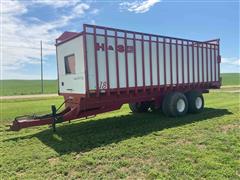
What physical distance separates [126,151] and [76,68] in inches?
141

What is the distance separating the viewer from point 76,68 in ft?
27.3

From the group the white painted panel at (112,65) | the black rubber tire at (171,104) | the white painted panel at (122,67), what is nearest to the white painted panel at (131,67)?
the white painted panel at (122,67)

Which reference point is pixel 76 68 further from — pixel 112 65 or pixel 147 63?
pixel 147 63

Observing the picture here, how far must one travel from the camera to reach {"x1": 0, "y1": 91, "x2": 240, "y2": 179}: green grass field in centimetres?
467

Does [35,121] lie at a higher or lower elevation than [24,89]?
lower

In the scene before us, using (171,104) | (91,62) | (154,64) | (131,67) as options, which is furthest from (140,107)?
(91,62)

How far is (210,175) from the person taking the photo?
4.35m

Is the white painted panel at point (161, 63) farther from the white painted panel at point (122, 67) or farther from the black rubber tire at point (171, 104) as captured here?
the white painted panel at point (122, 67)

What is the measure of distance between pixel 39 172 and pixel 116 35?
5.19 m

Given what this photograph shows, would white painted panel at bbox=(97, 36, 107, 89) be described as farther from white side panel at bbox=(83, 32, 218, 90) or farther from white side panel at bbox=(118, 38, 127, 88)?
white side panel at bbox=(118, 38, 127, 88)

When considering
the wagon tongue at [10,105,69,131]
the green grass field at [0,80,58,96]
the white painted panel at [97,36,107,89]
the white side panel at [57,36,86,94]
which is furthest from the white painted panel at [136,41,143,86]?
the green grass field at [0,80,58,96]

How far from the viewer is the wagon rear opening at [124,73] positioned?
7984 mm

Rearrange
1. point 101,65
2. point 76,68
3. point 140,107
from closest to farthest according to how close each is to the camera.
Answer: point 101,65 < point 76,68 < point 140,107

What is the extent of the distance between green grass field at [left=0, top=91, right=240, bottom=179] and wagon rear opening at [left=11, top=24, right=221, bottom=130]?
34.3 inches
